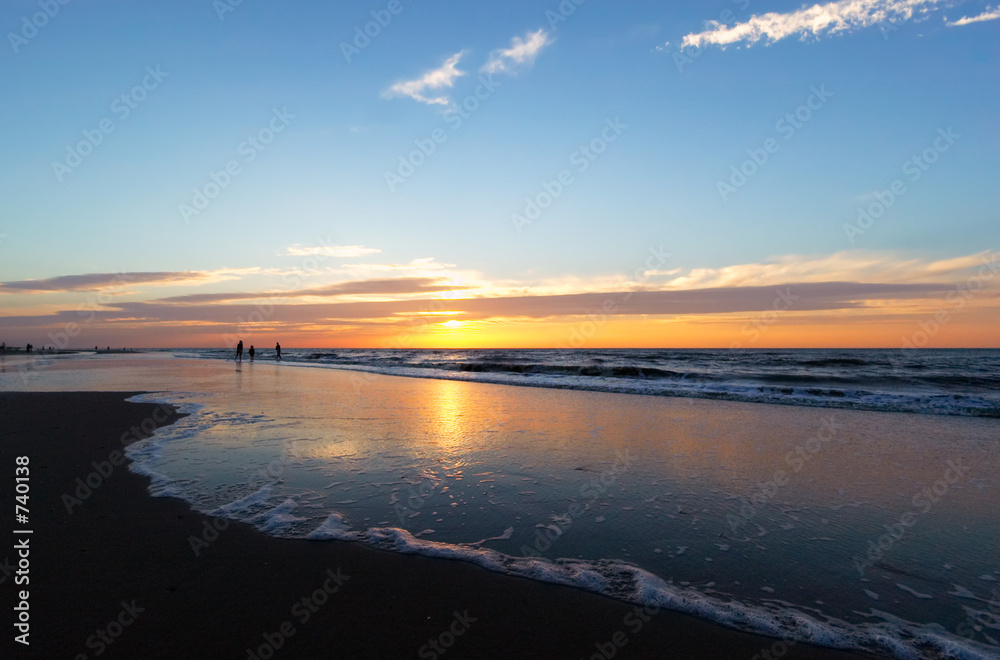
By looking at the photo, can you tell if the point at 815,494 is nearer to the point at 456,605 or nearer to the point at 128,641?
the point at 456,605

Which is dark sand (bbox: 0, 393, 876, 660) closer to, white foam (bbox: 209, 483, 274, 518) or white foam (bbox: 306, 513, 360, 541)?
white foam (bbox: 306, 513, 360, 541)

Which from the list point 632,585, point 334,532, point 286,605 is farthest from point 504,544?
point 286,605

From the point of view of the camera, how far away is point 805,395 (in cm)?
2056

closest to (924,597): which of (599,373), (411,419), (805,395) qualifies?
(411,419)

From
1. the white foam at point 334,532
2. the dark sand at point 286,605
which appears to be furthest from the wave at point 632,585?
the dark sand at point 286,605

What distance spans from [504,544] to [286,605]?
2.16 meters

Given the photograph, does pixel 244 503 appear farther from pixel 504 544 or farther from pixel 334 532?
pixel 504 544

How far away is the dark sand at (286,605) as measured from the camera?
3400 mm

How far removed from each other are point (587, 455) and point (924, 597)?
5.36 meters

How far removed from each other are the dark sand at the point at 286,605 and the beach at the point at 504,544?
0.02 m

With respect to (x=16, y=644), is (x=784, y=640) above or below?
below

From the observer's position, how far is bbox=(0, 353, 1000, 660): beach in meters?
3.61

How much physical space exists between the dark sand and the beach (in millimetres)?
21

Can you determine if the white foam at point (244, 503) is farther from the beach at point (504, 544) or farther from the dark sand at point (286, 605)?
the dark sand at point (286, 605)
